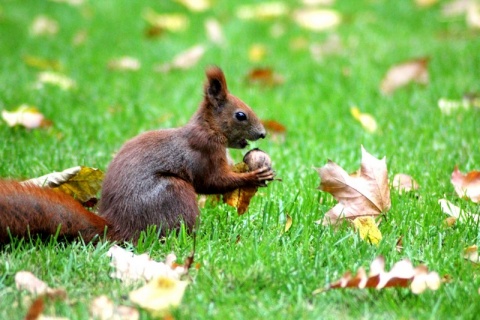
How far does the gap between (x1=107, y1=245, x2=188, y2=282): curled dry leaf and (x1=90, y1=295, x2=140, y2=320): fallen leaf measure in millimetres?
192

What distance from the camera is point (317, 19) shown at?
6289 millimetres

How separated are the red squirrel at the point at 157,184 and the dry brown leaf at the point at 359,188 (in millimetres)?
217

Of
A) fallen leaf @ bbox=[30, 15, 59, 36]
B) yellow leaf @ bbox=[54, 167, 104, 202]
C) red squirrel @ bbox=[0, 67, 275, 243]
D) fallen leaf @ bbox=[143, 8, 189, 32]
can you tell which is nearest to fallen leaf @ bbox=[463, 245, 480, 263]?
red squirrel @ bbox=[0, 67, 275, 243]

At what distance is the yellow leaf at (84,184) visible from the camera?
2.81 m

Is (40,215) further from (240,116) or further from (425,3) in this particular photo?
(425,3)

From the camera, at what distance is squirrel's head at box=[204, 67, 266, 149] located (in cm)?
275

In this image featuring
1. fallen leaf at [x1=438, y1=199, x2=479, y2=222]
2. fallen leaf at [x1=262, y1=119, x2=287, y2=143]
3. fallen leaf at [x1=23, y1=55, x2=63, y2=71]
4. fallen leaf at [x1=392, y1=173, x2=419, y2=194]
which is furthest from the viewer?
fallen leaf at [x1=23, y1=55, x2=63, y2=71]

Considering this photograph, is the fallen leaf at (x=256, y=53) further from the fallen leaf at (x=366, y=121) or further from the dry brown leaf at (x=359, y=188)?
the dry brown leaf at (x=359, y=188)

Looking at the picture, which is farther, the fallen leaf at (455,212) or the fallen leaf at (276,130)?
the fallen leaf at (276,130)

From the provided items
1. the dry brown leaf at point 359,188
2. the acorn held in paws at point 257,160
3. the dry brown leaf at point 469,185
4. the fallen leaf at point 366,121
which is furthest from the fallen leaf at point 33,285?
the fallen leaf at point 366,121

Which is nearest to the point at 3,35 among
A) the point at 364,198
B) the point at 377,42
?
the point at 377,42

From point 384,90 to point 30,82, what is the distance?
7.37 feet

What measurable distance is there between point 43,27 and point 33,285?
4.55 meters

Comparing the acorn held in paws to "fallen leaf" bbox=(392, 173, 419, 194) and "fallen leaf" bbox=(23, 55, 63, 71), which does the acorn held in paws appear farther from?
"fallen leaf" bbox=(23, 55, 63, 71)
